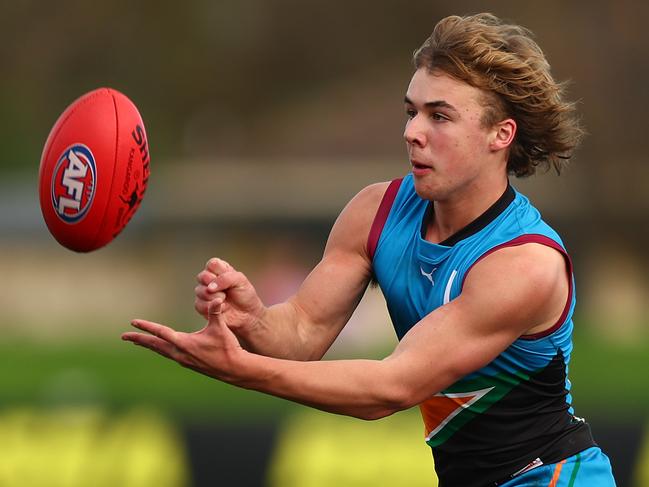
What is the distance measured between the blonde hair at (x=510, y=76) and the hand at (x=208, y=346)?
146 centimetres

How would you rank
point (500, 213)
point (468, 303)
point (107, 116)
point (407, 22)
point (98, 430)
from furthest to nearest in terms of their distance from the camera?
point (407, 22), point (98, 430), point (107, 116), point (500, 213), point (468, 303)

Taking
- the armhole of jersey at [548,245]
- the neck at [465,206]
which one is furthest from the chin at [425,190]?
the armhole of jersey at [548,245]

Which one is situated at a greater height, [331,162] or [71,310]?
[331,162]

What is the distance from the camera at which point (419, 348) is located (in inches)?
189

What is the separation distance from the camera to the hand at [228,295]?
192 inches

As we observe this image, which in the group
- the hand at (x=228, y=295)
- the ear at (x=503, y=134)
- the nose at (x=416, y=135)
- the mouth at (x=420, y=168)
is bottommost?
the hand at (x=228, y=295)

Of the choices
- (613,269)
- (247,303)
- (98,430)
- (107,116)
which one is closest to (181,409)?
(98,430)

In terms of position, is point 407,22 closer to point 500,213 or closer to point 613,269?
point 613,269

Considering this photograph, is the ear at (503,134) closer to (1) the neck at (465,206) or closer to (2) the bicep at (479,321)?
(1) the neck at (465,206)

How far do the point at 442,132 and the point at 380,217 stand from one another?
636 millimetres

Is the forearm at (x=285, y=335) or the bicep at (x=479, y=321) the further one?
the forearm at (x=285, y=335)

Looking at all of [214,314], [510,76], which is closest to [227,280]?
[214,314]

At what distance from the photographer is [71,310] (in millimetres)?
26203

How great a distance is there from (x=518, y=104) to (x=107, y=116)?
2030 millimetres
